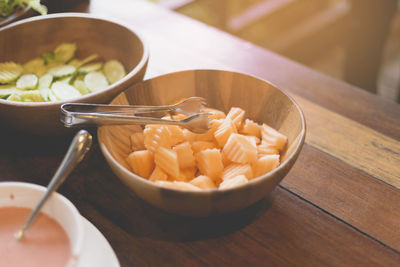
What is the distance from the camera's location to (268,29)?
3465mm

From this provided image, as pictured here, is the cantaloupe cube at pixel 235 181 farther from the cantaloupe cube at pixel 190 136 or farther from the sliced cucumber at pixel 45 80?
the sliced cucumber at pixel 45 80

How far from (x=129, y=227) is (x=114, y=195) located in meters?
0.10

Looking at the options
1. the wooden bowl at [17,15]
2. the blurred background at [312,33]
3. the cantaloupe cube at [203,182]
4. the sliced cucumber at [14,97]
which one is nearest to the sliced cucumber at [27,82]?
the sliced cucumber at [14,97]

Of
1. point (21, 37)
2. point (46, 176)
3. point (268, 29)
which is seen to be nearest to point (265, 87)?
point (46, 176)

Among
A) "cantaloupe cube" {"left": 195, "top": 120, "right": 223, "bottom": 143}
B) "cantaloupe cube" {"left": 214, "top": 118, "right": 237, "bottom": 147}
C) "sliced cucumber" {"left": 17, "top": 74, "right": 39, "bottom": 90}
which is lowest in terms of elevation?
"sliced cucumber" {"left": 17, "top": 74, "right": 39, "bottom": 90}

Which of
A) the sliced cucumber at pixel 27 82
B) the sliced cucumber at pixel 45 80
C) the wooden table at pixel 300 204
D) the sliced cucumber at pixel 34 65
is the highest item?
the sliced cucumber at pixel 27 82

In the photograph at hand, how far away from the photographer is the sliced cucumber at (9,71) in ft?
3.52

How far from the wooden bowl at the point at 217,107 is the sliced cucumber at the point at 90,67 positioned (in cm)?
28

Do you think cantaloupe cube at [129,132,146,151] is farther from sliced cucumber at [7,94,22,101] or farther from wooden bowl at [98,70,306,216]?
sliced cucumber at [7,94,22,101]

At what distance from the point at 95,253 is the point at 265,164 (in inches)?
14.0

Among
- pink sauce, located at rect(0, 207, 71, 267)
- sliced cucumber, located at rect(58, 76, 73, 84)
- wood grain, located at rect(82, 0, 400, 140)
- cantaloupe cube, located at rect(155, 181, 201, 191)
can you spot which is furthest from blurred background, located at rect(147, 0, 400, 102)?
pink sauce, located at rect(0, 207, 71, 267)

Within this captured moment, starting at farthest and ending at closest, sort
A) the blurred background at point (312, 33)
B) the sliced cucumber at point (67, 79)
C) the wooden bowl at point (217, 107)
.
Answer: the blurred background at point (312, 33), the sliced cucumber at point (67, 79), the wooden bowl at point (217, 107)

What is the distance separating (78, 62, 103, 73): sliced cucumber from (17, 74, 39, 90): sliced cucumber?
126mm

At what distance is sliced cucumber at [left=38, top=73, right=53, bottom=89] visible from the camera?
1078mm
